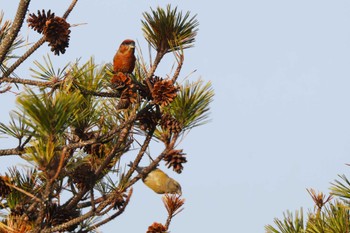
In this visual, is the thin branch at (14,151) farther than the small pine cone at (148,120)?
No

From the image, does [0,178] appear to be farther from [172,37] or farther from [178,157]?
[172,37]

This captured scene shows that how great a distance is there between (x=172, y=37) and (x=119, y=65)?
483 millimetres

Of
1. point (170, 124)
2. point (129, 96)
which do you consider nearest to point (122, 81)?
point (129, 96)

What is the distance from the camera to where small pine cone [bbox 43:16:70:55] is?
462 cm

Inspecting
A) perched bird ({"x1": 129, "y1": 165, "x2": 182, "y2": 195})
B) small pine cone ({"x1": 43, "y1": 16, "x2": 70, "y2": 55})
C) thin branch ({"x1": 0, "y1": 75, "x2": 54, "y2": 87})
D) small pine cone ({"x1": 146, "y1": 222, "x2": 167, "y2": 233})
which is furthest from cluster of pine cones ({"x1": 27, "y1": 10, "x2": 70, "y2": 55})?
small pine cone ({"x1": 146, "y1": 222, "x2": 167, "y2": 233})

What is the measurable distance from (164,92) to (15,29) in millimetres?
1157

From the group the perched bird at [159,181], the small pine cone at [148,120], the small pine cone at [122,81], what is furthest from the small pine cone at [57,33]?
the perched bird at [159,181]

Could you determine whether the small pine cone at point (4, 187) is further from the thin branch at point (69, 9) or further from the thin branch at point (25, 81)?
the thin branch at point (69, 9)

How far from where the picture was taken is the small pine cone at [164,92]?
419 centimetres

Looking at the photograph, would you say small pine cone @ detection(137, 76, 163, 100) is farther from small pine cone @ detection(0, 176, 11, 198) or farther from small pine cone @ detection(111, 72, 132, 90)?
small pine cone @ detection(0, 176, 11, 198)

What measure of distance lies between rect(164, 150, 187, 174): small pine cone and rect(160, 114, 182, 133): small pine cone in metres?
0.14

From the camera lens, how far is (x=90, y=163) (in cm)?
457

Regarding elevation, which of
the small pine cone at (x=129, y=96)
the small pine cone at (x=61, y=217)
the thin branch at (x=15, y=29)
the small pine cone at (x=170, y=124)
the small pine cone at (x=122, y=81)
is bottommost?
the small pine cone at (x=61, y=217)

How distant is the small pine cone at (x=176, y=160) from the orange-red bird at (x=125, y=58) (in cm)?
66
